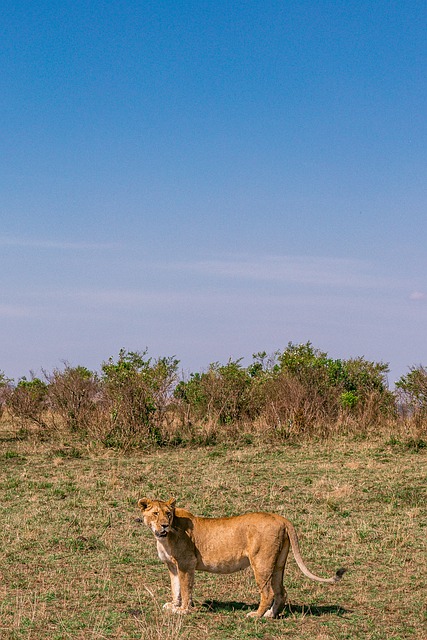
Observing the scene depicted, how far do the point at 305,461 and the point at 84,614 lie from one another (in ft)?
35.6

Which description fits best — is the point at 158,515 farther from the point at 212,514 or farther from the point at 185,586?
the point at 212,514

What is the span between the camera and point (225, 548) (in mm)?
7605

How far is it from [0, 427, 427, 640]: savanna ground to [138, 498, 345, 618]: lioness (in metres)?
0.26

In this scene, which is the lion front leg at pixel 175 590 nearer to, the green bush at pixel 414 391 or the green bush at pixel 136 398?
the green bush at pixel 136 398

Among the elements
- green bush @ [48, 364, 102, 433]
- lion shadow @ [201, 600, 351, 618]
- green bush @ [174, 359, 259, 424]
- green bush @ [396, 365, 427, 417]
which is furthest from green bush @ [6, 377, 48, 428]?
lion shadow @ [201, 600, 351, 618]

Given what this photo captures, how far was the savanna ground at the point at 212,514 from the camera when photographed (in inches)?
297

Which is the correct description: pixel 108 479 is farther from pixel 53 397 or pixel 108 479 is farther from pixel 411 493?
pixel 53 397

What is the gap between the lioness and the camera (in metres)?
7.44

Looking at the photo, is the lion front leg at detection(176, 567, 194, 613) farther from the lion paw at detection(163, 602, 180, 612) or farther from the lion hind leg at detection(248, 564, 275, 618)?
the lion hind leg at detection(248, 564, 275, 618)

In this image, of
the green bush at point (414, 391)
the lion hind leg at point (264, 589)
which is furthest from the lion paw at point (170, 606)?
the green bush at point (414, 391)

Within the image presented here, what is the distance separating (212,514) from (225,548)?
5.31 m

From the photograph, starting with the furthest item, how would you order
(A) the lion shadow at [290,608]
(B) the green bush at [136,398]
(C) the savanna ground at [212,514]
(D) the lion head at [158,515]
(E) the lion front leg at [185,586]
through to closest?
(B) the green bush at [136,398] < (A) the lion shadow at [290,608] < (E) the lion front leg at [185,586] < (C) the savanna ground at [212,514] < (D) the lion head at [158,515]

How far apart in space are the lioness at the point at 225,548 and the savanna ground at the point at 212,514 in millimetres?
264

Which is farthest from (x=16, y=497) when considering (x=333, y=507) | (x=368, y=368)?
(x=368, y=368)
